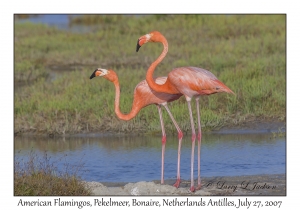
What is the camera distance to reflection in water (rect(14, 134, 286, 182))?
975 cm

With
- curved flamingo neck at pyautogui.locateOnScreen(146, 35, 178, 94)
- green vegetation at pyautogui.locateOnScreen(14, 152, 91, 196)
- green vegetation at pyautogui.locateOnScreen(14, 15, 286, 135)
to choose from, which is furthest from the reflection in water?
green vegetation at pyautogui.locateOnScreen(14, 152, 91, 196)

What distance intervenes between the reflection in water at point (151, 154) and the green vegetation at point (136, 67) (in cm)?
48

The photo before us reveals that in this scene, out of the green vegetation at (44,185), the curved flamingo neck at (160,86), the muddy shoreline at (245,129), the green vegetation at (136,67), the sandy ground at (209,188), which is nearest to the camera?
the green vegetation at (44,185)

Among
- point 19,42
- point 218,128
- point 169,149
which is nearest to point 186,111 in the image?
point 218,128

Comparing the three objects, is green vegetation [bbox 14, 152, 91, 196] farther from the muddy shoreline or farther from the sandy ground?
the muddy shoreline

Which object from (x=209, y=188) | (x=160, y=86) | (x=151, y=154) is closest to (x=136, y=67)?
(x=151, y=154)

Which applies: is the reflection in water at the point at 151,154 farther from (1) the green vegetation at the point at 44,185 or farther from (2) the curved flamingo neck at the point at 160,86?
(1) the green vegetation at the point at 44,185

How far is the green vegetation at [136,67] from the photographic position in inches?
492

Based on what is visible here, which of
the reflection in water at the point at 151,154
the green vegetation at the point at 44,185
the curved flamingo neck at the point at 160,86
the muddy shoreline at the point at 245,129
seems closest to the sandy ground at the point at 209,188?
the green vegetation at the point at 44,185

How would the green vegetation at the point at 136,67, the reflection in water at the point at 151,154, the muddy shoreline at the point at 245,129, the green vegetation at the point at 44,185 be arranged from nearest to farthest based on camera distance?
the green vegetation at the point at 44,185 → the reflection in water at the point at 151,154 → the muddy shoreline at the point at 245,129 → the green vegetation at the point at 136,67

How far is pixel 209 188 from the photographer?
28.4 feet

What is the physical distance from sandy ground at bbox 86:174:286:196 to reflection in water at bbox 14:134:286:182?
0.63 meters

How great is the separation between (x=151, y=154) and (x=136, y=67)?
19.2 feet

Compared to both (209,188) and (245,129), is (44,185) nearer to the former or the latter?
(209,188)
